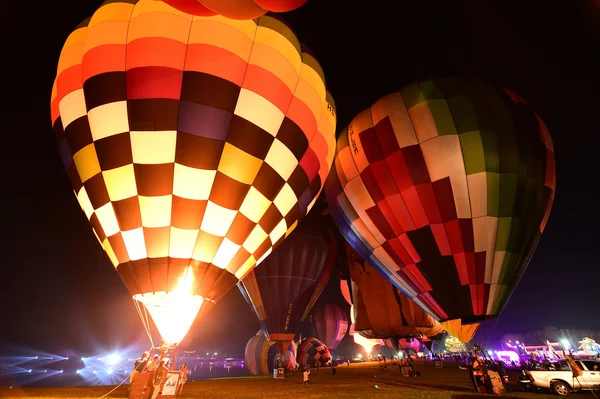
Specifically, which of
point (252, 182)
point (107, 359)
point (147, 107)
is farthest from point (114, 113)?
point (107, 359)

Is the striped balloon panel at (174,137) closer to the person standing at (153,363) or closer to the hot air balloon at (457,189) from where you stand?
the person standing at (153,363)

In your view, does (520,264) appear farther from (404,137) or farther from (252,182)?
(252,182)

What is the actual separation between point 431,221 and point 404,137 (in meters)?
2.37

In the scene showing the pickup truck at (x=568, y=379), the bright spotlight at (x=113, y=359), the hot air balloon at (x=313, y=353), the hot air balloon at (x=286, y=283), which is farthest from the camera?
the bright spotlight at (x=113, y=359)

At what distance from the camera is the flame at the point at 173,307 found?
464 cm

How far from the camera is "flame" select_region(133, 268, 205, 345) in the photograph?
464 centimetres

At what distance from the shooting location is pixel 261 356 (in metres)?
19.6

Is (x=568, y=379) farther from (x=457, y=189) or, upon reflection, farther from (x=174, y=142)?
(x=174, y=142)

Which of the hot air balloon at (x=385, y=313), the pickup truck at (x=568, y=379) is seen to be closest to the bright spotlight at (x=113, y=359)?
the hot air balloon at (x=385, y=313)

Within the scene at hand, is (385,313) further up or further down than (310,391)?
further up

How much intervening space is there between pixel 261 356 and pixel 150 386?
55.3 feet

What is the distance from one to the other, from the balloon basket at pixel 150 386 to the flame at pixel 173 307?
480mm

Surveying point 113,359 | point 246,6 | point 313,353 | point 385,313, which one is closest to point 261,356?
point 313,353

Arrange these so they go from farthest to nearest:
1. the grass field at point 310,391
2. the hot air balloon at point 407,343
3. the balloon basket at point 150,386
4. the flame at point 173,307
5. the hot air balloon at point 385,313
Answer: the hot air balloon at point 407,343, the hot air balloon at point 385,313, the grass field at point 310,391, the flame at point 173,307, the balloon basket at point 150,386
